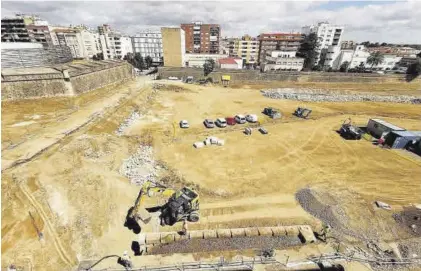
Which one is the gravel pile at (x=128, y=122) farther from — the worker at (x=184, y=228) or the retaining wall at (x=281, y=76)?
the retaining wall at (x=281, y=76)

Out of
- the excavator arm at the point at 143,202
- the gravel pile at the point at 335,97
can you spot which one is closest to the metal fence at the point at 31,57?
the excavator arm at the point at 143,202

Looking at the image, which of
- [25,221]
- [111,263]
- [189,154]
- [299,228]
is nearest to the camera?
[111,263]

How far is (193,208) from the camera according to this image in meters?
16.6

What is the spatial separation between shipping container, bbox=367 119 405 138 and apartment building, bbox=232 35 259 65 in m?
72.2

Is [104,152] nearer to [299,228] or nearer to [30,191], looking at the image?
[30,191]

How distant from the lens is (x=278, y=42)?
88750 mm

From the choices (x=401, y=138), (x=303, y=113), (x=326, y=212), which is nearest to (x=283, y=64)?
(x=303, y=113)

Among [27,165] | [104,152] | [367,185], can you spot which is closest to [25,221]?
[27,165]

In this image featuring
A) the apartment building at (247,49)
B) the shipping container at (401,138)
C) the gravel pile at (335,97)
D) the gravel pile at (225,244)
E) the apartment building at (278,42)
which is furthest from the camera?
the apartment building at (247,49)

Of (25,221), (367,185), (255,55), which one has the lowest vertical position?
(367,185)

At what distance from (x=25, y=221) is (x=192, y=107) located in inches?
1250

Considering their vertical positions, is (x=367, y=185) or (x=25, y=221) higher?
(x=25, y=221)

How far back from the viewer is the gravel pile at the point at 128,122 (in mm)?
30812

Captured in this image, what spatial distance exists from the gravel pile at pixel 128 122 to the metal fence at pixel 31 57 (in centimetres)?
2525
